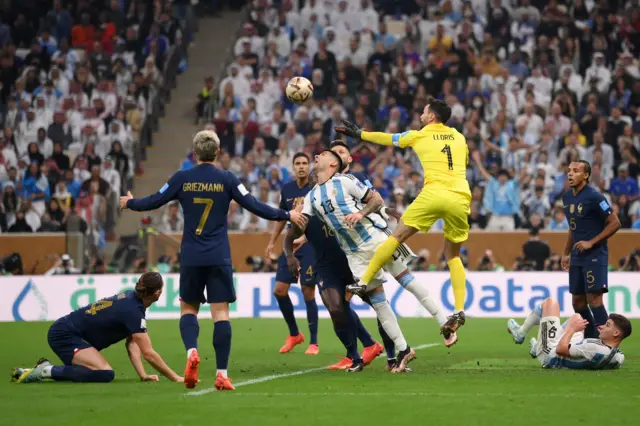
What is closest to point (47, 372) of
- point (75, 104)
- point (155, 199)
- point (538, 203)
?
point (155, 199)

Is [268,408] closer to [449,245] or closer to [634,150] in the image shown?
[449,245]

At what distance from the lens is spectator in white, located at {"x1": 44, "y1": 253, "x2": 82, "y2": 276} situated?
906 inches

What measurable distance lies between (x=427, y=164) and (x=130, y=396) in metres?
4.33

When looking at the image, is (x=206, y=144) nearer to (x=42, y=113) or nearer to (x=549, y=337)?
(x=549, y=337)

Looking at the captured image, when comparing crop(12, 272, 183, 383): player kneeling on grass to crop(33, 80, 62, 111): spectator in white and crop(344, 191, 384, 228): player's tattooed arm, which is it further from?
crop(33, 80, 62, 111): spectator in white

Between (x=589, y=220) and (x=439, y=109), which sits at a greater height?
(x=439, y=109)

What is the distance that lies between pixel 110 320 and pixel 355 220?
262 cm

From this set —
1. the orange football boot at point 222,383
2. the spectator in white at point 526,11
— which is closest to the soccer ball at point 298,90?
the orange football boot at point 222,383

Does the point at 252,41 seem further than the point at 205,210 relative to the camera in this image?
Yes

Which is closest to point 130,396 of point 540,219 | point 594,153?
point 540,219

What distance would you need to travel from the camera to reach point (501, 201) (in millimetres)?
23750

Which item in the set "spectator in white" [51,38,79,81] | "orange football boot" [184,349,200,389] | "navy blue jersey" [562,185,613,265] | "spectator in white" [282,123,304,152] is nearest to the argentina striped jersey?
"orange football boot" [184,349,200,389]

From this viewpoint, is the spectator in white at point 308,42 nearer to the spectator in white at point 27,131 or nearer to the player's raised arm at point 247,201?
the spectator in white at point 27,131

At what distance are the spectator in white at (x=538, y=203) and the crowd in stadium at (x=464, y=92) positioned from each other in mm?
26
